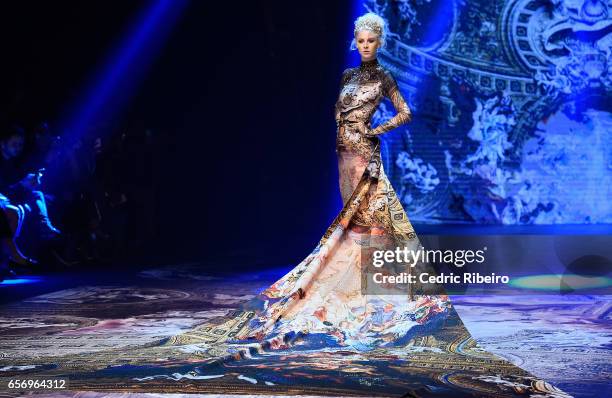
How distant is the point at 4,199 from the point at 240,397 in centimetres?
441

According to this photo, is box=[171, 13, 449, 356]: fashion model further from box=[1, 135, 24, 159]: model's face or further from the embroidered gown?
box=[1, 135, 24, 159]: model's face

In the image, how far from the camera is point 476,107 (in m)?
9.66

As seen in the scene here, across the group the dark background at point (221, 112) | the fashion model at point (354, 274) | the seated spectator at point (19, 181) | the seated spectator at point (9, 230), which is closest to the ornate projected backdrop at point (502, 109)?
the dark background at point (221, 112)

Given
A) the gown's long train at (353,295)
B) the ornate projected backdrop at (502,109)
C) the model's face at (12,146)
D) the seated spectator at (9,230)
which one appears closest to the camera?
the gown's long train at (353,295)

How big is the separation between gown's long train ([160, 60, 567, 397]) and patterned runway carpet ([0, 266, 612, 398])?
67mm

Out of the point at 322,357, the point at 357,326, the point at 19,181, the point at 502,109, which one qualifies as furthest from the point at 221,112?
the point at 322,357

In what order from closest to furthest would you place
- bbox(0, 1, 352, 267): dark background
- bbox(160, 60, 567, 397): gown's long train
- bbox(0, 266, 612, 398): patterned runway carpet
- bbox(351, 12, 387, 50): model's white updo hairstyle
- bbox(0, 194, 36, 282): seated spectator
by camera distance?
bbox(0, 266, 612, 398): patterned runway carpet → bbox(160, 60, 567, 397): gown's long train → bbox(351, 12, 387, 50): model's white updo hairstyle → bbox(0, 194, 36, 282): seated spectator → bbox(0, 1, 352, 267): dark background

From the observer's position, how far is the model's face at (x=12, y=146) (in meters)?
6.46

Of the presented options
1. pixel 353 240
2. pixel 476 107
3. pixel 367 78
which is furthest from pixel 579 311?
pixel 476 107

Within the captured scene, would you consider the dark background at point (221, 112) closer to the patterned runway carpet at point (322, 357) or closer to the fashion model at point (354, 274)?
the patterned runway carpet at point (322, 357)

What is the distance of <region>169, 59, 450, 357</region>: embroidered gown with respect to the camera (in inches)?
129

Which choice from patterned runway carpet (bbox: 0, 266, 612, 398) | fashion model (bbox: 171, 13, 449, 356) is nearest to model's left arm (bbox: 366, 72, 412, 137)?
fashion model (bbox: 171, 13, 449, 356)

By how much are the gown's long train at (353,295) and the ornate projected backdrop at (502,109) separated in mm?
6023

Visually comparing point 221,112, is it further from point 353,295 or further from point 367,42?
point 353,295
